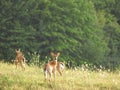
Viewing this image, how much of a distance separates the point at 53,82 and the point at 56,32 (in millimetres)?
32095

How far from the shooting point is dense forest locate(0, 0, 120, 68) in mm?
39969

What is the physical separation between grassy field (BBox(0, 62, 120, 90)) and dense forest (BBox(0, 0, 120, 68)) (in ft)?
73.3

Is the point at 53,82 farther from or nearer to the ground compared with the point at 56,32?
nearer to the ground

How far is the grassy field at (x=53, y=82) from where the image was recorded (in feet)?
36.2

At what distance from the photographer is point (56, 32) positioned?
43312 mm

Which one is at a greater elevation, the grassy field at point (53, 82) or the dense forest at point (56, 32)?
the dense forest at point (56, 32)

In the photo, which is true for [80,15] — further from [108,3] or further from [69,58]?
[108,3]

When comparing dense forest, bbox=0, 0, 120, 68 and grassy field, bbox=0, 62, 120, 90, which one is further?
dense forest, bbox=0, 0, 120, 68

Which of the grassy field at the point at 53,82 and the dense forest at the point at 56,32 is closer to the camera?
the grassy field at the point at 53,82

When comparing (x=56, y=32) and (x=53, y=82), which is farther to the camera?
(x=56, y=32)

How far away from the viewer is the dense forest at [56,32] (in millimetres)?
39969

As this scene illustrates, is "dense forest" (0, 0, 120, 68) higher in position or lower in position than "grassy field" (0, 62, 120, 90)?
higher

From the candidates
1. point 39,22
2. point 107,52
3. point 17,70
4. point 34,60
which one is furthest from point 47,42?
point 17,70

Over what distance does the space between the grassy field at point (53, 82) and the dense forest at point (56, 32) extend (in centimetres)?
2235
